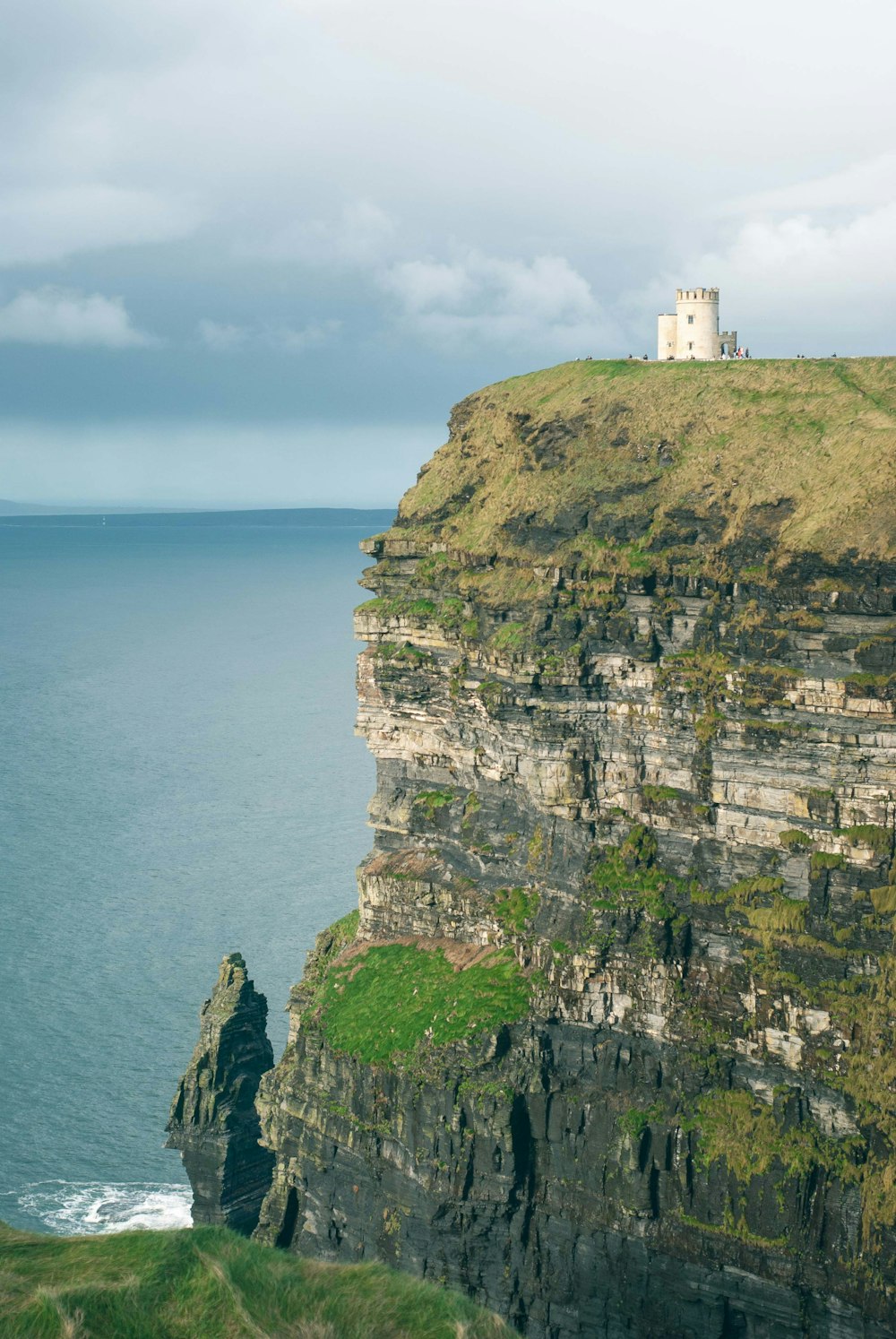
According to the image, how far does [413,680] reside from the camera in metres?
69.2

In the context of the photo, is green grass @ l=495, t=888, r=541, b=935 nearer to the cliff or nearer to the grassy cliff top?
the cliff

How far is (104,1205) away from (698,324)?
166 feet

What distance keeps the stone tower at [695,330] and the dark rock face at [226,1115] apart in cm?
3637

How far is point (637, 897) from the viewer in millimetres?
58281

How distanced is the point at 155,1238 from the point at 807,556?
32942mm

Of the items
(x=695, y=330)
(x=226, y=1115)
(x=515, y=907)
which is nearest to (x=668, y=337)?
(x=695, y=330)

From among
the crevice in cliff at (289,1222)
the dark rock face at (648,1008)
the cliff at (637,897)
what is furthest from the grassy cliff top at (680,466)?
the crevice in cliff at (289,1222)

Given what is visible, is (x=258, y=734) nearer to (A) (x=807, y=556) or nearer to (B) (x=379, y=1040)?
(B) (x=379, y=1040)

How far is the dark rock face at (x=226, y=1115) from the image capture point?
72.4m

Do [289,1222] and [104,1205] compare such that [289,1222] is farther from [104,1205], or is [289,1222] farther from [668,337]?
[668,337]

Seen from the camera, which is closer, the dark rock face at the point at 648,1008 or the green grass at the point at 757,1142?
the green grass at the point at 757,1142

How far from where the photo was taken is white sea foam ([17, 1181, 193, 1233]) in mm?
72438

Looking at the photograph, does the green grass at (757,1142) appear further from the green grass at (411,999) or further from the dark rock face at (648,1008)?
the green grass at (411,999)

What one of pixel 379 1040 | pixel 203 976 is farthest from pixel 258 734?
pixel 379 1040
